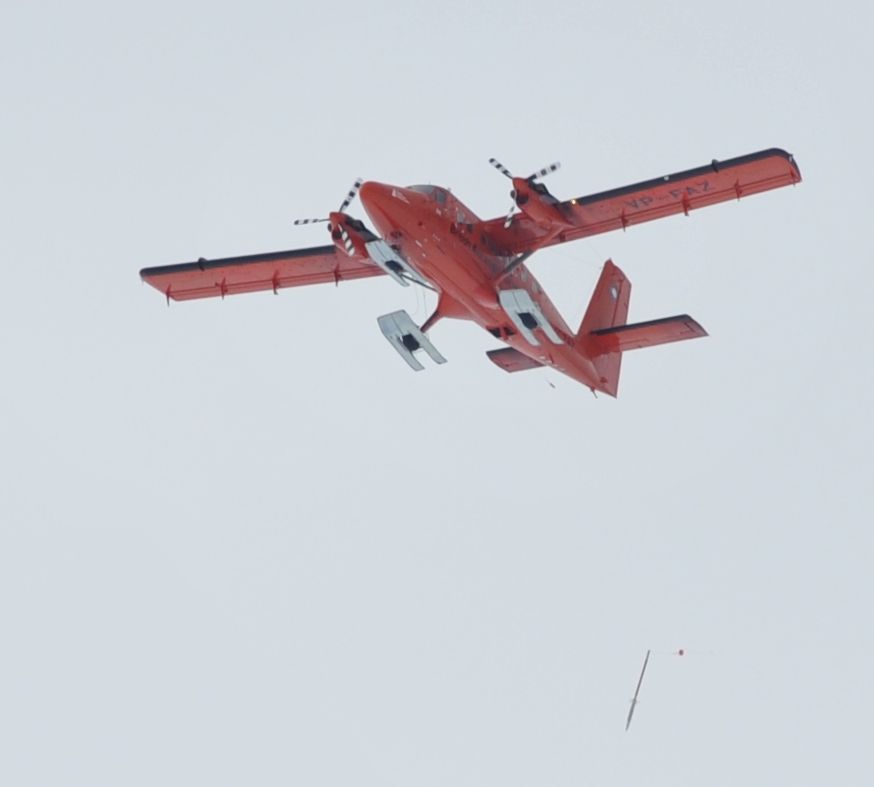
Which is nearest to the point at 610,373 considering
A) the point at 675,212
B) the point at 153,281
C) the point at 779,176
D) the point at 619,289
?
the point at 619,289

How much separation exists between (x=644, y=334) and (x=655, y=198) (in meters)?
2.98

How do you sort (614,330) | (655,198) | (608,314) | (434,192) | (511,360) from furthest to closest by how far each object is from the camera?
(608,314), (511,360), (614,330), (655,198), (434,192)

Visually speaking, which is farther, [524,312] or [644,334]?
[644,334]

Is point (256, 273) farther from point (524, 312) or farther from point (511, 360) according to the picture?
point (524, 312)

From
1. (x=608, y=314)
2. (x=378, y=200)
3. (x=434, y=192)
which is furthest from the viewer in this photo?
(x=608, y=314)

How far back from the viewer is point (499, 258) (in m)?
31.8

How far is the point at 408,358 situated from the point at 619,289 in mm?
6853

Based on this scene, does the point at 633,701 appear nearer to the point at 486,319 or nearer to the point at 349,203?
the point at 486,319

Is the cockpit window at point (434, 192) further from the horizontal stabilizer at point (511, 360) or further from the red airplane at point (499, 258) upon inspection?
the horizontal stabilizer at point (511, 360)

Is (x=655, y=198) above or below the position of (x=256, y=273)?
above

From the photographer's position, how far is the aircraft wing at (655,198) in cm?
2922

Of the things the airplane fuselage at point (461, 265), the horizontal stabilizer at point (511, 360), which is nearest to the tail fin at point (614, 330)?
the airplane fuselage at point (461, 265)

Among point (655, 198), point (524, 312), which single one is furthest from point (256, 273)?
point (655, 198)

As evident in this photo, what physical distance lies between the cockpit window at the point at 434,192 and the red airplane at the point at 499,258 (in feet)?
0.09
